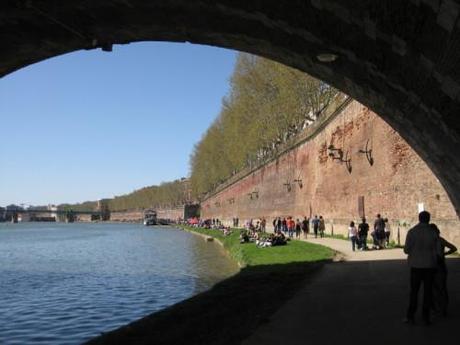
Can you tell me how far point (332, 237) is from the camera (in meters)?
34.3

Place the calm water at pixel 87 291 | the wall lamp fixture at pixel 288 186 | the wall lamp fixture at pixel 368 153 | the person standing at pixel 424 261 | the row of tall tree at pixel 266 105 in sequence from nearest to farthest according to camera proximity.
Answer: the person standing at pixel 424 261, the calm water at pixel 87 291, the wall lamp fixture at pixel 368 153, the row of tall tree at pixel 266 105, the wall lamp fixture at pixel 288 186

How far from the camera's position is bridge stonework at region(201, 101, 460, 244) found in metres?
21.6

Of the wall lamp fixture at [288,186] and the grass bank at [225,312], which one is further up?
the wall lamp fixture at [288,186]

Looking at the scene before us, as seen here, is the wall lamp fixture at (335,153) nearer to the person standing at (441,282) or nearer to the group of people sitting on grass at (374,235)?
the group of people sitting on grass at (374,235)

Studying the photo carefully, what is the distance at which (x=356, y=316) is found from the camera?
32.0 ft

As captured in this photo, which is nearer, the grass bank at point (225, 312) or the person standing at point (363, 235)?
the grass bank at point (225, 312)

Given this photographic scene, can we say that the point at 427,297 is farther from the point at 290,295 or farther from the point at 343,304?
the point at 290,295

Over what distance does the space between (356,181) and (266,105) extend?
2252 cm

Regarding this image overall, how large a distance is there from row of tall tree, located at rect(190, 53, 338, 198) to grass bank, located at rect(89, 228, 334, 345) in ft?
77.4

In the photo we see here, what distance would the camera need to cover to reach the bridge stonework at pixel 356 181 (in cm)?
2160

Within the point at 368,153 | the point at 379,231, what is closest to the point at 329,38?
the point at 379,231


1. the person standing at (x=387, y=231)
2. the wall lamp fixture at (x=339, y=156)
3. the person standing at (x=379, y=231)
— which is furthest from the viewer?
the wall lamp fixture at (x=339, y=156)

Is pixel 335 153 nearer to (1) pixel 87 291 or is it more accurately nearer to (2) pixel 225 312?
(1) pixel 87 291

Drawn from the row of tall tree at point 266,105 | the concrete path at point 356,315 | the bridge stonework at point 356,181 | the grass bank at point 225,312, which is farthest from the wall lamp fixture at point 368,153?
the concrete path at point 356,315
